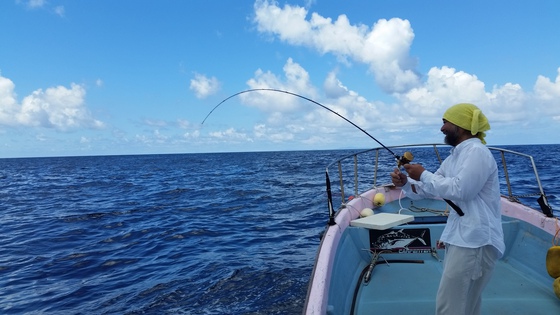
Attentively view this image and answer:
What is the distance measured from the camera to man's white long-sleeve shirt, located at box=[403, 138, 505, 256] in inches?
89.8

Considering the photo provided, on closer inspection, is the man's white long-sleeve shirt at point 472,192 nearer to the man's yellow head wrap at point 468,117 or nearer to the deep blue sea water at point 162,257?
the man's yellow head wrap at point 468,117

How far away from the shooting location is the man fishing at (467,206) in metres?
2.30

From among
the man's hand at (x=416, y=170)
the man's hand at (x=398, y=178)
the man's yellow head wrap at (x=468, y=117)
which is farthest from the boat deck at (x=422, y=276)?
the man's yellow head wrap at (x=468, y=117)

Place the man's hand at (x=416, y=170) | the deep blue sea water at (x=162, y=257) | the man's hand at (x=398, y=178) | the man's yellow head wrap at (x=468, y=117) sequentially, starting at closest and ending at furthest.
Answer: the man's yellow head wrap at (x=468, y=117), the man's hand at (x=416, y=170), the man's hand at (x=398, y=178), the deep blue sea water at (x=162, y=257)

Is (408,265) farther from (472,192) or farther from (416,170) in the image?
(472,192)

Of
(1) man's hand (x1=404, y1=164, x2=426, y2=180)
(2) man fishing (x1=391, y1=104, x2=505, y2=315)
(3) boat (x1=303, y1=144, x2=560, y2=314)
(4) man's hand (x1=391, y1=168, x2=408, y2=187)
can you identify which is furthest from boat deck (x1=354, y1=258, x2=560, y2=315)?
(1) man's hand (x1=404, y1=164, x2=426, y2=180)

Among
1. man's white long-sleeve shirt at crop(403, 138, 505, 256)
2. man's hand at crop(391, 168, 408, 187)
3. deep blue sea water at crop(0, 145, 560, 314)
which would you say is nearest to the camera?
man's white long-sleeve shirt at crop(403, 138, 505, 256)

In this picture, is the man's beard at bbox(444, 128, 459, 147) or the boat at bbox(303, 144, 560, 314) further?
the boat at bbox(303, 144, 560, 314)

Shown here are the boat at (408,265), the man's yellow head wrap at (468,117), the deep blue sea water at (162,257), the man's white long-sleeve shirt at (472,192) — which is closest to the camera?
the man's white long-sleeve shirt at (472,192)

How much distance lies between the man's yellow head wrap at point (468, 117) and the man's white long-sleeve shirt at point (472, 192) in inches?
4.1

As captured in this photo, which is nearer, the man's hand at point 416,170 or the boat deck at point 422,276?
the man's hand at point 416,170

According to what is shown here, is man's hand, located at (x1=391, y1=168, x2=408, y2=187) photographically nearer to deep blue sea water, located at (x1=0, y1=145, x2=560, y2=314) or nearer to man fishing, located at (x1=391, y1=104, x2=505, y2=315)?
man fishing, located at (x1=391, y1=104, x2=505, y2=315)

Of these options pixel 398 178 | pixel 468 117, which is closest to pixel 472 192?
pixel 468 117

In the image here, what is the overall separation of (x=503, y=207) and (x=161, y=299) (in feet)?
17.6
